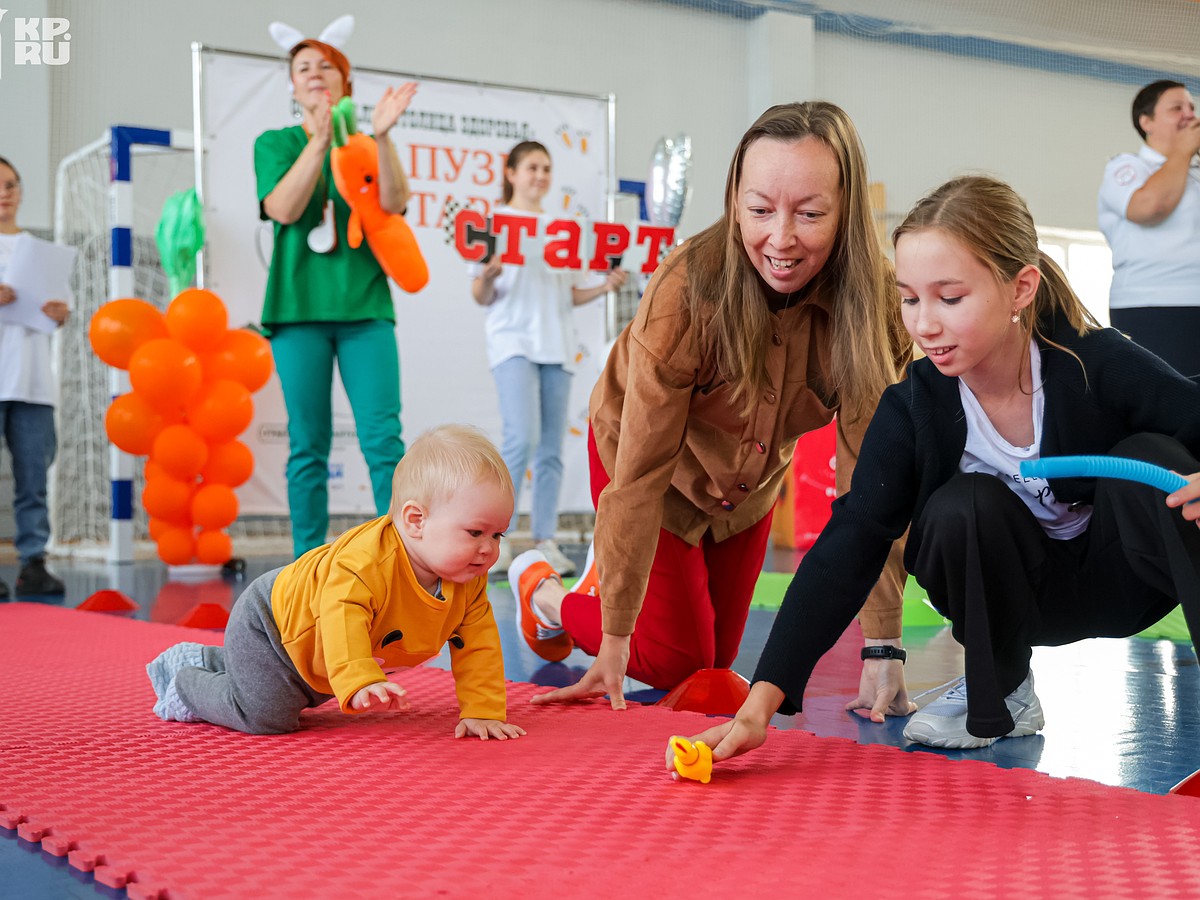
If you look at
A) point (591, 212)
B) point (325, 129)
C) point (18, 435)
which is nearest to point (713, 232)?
point (325, 129)

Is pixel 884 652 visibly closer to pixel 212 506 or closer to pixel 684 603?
pixel 684 603

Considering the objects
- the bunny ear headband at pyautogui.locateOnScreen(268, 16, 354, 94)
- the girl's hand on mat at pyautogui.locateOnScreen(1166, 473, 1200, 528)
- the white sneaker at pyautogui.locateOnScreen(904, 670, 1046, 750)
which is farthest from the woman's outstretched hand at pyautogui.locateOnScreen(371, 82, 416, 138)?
the girl's hand on mat at pyautogui.locateOnScreen(1166, 473, 1200, 528)

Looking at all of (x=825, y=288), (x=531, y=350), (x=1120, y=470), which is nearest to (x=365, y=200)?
(x=531, y=350)

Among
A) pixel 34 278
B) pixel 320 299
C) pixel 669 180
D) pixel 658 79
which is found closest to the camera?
pixel 320 299

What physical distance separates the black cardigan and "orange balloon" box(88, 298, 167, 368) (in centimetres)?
325

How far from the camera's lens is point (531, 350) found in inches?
161

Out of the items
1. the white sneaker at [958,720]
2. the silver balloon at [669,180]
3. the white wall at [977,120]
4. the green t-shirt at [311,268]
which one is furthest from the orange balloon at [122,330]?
the white wall at [977,120]

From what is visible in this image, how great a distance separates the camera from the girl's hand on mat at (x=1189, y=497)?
3.75 ft

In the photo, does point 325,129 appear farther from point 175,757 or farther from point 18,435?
point 175,757

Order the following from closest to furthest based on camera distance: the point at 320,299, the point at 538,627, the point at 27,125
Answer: the point at 538,627 < the point at 320,299 < the point at 27,125

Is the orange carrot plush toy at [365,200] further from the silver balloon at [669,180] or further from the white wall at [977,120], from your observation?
the white wall at [977,120]

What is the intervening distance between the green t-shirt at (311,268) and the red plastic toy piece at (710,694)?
1.63 meters

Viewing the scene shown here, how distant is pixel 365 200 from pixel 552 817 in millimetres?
2329

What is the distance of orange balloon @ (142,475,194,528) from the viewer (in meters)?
4.02
